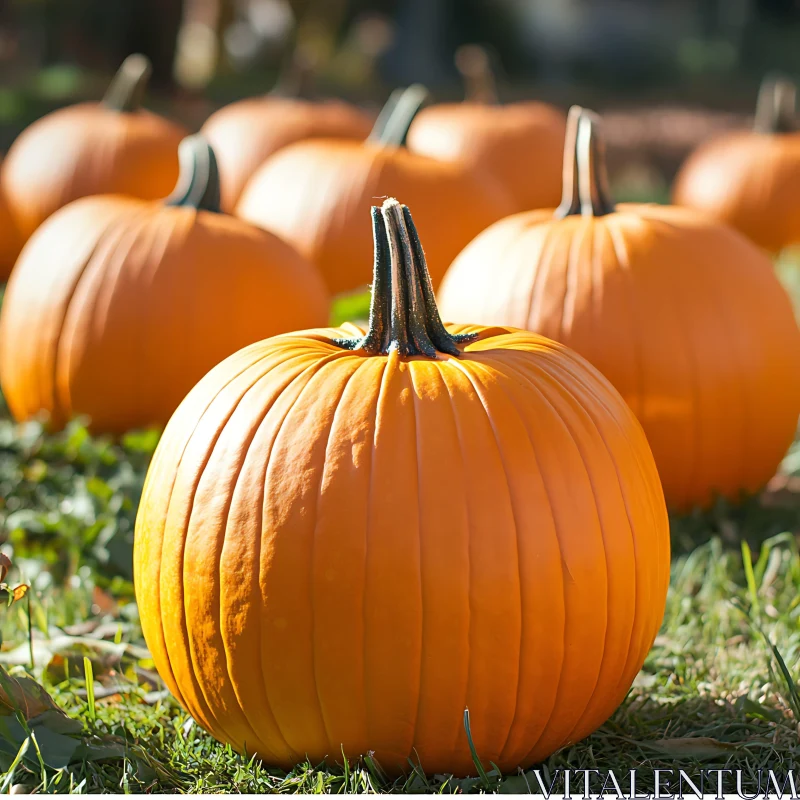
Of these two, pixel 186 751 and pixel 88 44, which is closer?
pixel 186 751

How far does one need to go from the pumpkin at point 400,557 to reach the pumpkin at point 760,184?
238 inches

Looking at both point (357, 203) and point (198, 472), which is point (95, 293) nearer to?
point (357, 203)

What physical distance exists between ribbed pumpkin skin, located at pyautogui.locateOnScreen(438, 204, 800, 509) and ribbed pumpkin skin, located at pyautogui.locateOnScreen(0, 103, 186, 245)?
3.41m

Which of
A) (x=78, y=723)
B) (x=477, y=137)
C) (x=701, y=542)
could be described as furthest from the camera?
(x=477, y=137)

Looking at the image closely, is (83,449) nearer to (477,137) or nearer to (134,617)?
(134,617)

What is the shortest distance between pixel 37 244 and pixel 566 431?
112 inches

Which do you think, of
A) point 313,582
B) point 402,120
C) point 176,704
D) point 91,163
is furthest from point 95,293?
point 91,163

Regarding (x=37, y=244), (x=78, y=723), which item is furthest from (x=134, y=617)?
(x=37, y=244)

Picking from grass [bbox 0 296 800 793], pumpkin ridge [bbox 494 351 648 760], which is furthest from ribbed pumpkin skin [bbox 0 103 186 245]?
pumpkin ridge [bbox 494 351 648 760]

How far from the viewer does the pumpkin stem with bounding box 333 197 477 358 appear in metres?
2.29

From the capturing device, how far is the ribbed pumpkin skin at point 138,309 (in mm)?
4121

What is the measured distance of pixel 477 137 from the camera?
746 cm

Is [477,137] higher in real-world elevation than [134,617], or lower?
higher

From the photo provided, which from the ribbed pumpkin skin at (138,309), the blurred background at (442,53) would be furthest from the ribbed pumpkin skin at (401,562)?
the blurred background at (442,53)
